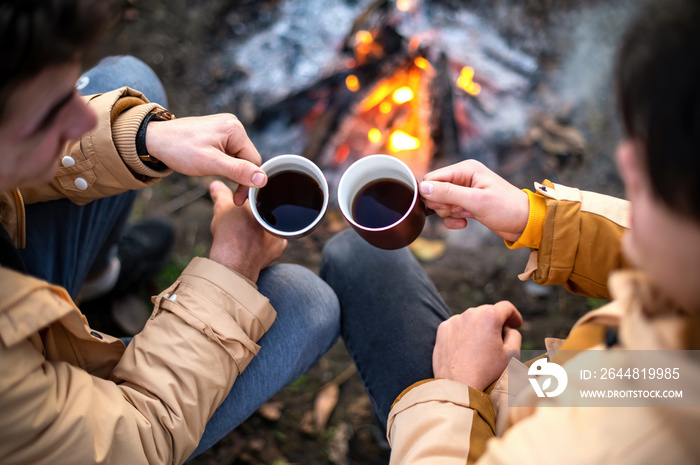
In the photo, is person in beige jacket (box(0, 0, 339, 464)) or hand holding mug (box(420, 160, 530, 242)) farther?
hand holding mug (box(420, 160, 530, 242))

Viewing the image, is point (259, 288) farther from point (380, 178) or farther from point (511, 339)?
point (511, 339)

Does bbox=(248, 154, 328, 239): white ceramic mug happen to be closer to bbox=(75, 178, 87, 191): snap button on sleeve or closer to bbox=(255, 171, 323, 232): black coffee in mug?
bbox=(255, 171, 323, 232): black coffee in mug

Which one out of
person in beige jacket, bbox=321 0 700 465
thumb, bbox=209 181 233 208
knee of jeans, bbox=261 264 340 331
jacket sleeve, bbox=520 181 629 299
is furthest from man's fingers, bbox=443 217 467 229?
thumb, bbox=209 181 233 208

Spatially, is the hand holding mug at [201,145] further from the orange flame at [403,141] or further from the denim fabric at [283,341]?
the orange flame at [403,141]

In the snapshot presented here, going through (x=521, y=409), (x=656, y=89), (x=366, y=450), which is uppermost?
(x=656, y=89)

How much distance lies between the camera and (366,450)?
7.09ft

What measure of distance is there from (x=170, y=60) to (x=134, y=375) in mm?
2438

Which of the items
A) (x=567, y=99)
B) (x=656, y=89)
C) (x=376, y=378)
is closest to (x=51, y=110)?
(x=656, y=89)

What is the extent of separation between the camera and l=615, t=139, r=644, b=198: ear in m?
0.78

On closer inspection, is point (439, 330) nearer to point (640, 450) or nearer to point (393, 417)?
point (393, 417)

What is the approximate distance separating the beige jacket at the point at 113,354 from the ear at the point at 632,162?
3.49ft

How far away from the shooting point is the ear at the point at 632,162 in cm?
78

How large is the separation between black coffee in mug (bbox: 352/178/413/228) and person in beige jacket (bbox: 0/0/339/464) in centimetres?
34

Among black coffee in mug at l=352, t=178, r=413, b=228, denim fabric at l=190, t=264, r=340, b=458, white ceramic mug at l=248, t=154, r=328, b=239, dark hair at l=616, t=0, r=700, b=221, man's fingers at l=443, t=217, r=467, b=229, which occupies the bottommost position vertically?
denim fabric at l=190, t=264, r=340, b=458
